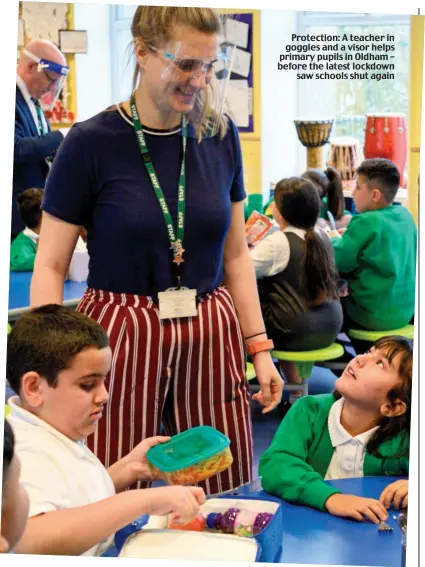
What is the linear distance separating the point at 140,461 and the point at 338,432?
42 centimetres

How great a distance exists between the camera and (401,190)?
4.12m

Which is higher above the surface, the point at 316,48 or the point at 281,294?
the point at 316,48

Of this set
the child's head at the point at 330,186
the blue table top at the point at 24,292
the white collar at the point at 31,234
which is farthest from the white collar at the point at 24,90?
the child's head at the point at 330,186

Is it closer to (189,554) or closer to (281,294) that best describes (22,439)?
(189,554)

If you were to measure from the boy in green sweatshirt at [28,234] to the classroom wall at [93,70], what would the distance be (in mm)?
2702

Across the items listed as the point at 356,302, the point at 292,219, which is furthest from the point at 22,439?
the point at 356,302

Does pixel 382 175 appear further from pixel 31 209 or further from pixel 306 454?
pixel 306 454

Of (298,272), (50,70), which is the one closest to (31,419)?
(298,272)

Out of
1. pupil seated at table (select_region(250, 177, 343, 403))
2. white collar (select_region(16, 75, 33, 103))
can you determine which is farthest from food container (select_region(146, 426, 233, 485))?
white collar (select_region(16, 75, 33, 103))

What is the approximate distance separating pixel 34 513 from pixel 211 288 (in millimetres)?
612

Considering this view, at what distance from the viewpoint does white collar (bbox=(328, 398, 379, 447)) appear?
165 cm

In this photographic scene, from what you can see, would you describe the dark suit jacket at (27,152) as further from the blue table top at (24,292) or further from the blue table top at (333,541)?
the blue table top at (333,541)

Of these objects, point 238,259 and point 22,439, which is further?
point 238,259

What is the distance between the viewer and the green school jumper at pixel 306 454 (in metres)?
1.52
